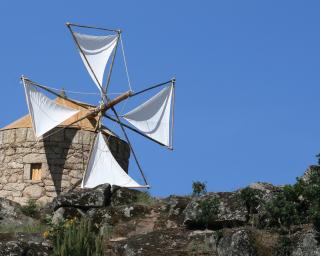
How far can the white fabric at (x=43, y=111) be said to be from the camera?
106 feet

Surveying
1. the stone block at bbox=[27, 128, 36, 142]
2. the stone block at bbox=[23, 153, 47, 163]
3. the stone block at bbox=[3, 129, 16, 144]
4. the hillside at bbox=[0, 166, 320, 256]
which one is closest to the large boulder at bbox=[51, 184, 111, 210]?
the hillside at bbox=[0, 166, 320, 256]

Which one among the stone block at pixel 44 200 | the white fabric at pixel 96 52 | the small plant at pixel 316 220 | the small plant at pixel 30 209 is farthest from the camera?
the white fabric at pixel 96 52

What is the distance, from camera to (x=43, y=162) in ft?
107

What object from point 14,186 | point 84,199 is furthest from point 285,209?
point 14,186

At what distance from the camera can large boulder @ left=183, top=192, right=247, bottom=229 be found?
77.1ft

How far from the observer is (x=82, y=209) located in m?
26.2

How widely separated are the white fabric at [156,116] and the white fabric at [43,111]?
2.10 metres

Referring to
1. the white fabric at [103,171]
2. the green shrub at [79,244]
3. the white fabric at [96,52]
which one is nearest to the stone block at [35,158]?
the white fabric at [103,171]

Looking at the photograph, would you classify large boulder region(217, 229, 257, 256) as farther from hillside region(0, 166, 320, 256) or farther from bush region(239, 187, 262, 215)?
bush region(239, 187, 262, 215)

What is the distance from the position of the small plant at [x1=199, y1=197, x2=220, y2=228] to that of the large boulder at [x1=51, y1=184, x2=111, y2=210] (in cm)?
385

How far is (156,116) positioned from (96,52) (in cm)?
316

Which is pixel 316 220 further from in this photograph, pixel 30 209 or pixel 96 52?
pixel 96 52

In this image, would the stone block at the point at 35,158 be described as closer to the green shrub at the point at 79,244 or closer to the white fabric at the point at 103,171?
the white fabric at the point at 103,171

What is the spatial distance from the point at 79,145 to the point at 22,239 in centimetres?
1094
